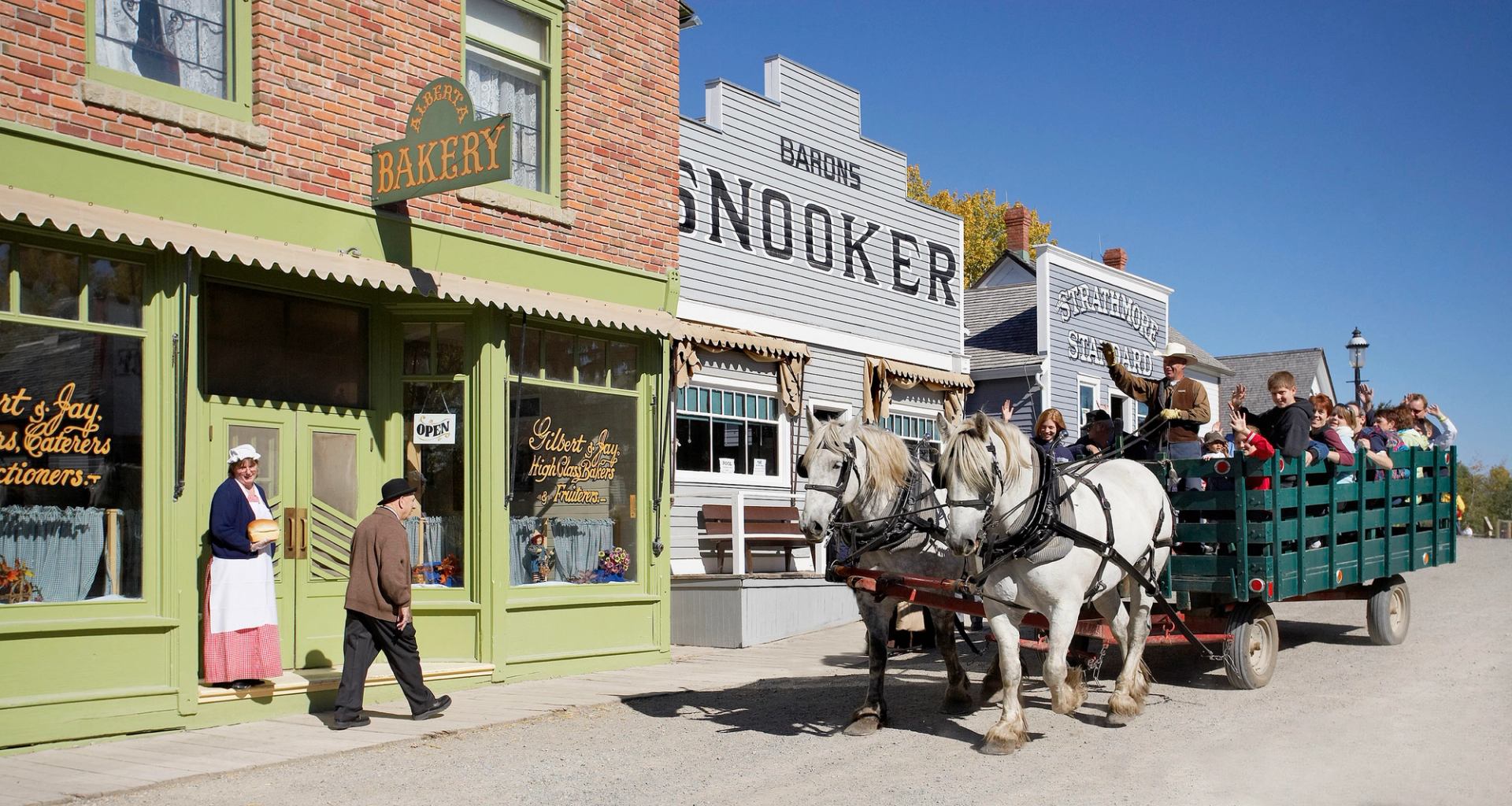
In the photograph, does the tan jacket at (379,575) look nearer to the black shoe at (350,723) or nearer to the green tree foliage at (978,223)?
the black shoe at (350,723)

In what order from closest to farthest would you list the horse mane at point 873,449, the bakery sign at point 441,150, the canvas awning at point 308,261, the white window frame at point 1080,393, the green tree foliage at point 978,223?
the canvas awning at point 308,261, the horse mane at point 873,449, the bakery sign at point 441,150, the white window frame at point 1080,393, the green tree foliage at point 978,223

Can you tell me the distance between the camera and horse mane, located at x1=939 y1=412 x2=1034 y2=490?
24.7ft

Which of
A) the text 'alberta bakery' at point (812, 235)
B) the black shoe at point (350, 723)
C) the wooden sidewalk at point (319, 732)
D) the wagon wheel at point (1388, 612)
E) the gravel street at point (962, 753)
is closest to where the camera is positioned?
the gravel street at point (962, 753)

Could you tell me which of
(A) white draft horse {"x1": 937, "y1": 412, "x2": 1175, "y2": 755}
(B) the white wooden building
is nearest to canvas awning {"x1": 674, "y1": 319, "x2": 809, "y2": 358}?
(B) the white wooden building

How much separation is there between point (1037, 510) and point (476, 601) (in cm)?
536

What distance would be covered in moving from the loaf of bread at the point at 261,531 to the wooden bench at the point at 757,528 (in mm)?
7333

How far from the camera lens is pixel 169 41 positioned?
886cm

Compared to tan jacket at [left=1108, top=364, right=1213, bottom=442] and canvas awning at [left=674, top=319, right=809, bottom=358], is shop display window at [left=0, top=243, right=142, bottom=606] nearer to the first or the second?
canvas awning at [left=674, top=319, right=809, bottom=358]

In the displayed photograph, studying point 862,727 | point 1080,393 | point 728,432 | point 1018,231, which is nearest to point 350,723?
point 862,727

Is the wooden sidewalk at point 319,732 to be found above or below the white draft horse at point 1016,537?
below

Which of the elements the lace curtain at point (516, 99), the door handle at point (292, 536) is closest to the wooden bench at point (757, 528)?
the lace curtain at point (516, 99)

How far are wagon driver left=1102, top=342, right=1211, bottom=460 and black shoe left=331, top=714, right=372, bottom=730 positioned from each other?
6.15 meters


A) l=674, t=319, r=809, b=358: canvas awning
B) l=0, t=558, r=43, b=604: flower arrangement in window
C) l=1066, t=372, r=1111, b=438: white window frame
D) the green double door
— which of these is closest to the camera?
l=0, t=558, r=43, b=604: flower arrangement in window

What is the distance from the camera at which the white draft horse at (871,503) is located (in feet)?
26.0
